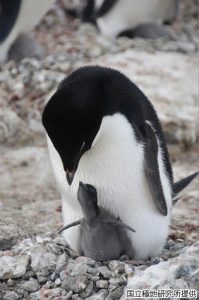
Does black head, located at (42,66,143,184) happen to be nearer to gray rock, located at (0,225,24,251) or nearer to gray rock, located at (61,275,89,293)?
gray rock, located at (61,275,89,293)

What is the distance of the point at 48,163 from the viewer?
15.6ft

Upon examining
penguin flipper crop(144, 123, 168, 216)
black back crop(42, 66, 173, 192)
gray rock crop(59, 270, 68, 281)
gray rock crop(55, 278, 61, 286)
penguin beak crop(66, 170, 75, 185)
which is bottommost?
gray rock crop(55, 278, 61, 286)

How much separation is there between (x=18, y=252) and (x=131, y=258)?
1.49 ft

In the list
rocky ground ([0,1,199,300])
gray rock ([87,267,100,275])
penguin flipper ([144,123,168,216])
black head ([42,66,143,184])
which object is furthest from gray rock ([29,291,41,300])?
penguin flipper ([144,123,168,216])

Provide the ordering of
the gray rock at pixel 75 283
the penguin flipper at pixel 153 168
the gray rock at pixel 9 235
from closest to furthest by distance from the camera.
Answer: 1. the gray rock at pixel 75 283
2. the penguin flipper at pixel 153 168
3. the gray rock at pixel 9 235

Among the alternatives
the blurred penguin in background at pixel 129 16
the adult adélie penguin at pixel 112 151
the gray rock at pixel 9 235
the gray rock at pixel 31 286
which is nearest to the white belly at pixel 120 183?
the adult adélie penguin at pixel 112 151

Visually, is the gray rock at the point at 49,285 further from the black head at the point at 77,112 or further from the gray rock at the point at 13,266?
the black head at the point at 77,112

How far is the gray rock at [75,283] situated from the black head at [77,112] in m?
0.36

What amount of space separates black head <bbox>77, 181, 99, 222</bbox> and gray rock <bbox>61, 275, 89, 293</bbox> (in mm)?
259

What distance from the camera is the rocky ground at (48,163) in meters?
2.91

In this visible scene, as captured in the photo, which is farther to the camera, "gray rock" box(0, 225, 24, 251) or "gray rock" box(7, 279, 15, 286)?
"gray rock" box(0, 225, 24, 251)

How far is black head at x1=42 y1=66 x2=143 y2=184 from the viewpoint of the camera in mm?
2793

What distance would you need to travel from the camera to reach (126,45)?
6.11 metres

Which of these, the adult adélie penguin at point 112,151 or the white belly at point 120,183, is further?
the white belly at point 120,183
